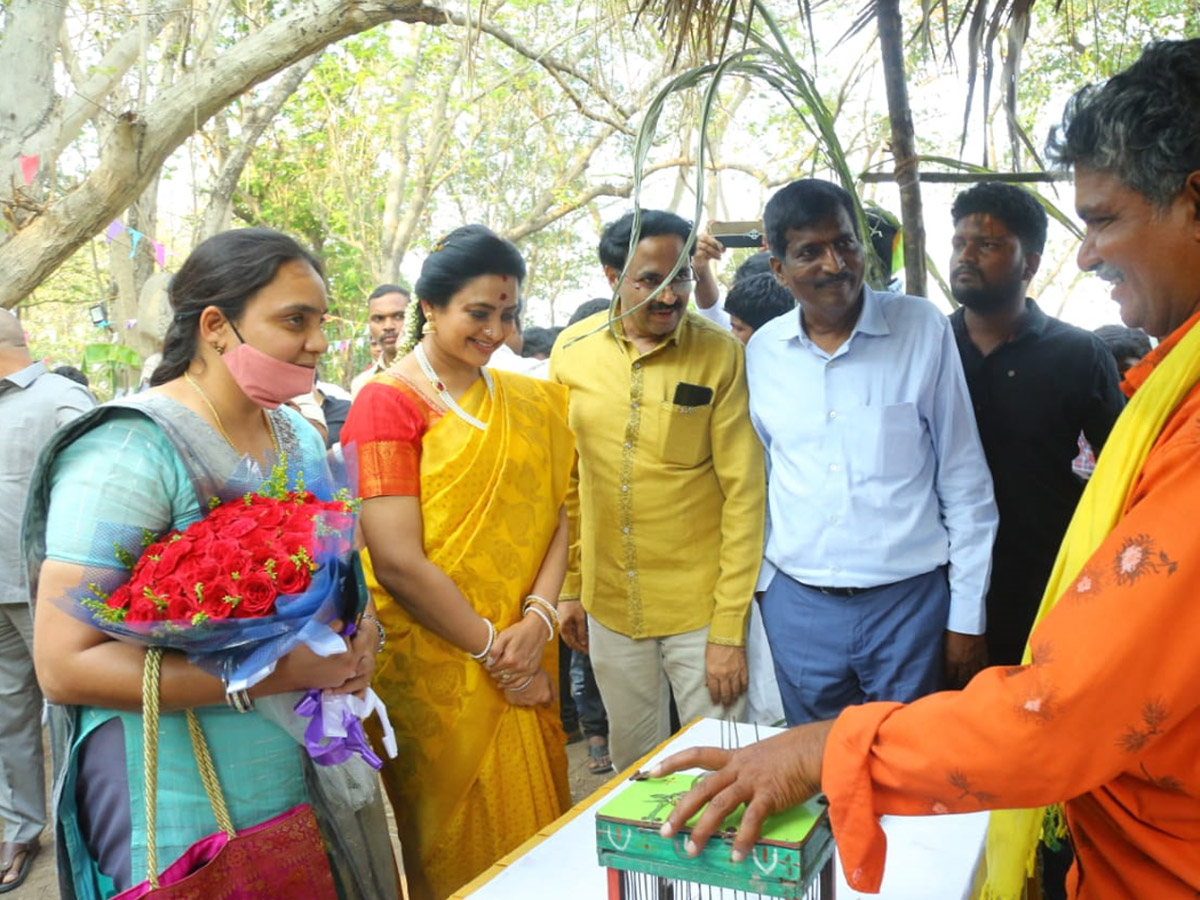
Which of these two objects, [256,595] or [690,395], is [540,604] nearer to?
[690,395]

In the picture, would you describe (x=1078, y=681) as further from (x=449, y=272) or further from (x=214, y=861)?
(x=449, y=272)

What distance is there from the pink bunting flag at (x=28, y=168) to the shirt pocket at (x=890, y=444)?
460 cm

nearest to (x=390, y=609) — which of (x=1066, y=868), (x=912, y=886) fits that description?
(x=912, y=886)

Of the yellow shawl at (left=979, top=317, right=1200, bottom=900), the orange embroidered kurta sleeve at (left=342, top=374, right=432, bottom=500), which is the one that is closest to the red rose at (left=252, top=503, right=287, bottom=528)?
the orange embroidered kurta sleeve at (left=342, top=374, right=432, bottom=500)

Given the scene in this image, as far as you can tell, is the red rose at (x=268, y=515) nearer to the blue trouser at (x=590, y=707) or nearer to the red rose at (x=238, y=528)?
the red rose at (x=238, y=528)

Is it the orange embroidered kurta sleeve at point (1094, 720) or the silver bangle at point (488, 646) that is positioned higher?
the orange embroidered kurta sleeve at point (1094, 720)

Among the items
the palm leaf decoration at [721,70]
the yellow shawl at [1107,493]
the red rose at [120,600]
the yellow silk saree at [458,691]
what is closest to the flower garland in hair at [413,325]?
the yellow silk saree at [458,691]

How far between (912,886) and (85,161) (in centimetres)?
1337

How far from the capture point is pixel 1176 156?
119 centimetres

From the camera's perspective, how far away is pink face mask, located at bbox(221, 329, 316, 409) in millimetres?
1885

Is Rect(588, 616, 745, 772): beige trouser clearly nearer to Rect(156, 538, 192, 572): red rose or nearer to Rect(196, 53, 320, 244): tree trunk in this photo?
Rect(156, 538, 192, 572): red rose

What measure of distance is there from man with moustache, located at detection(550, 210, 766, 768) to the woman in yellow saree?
467mm

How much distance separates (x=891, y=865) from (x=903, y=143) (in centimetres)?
184

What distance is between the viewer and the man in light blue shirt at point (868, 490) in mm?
2449
